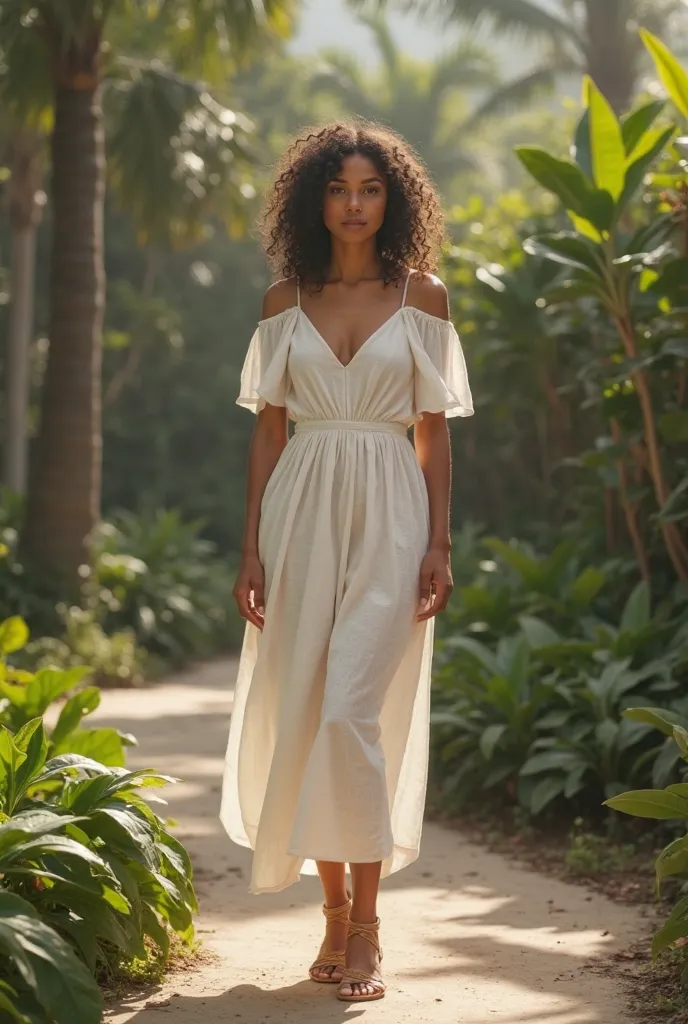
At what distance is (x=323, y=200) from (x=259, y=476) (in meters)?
0.78

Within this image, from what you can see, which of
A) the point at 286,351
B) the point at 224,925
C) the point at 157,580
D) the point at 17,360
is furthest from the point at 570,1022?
the point at 17,360

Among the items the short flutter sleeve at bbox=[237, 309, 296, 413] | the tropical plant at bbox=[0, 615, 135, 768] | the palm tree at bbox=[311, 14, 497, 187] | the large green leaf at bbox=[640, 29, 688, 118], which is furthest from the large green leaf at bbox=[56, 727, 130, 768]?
the palm tree at bbox=[311, 14, 497, 187]

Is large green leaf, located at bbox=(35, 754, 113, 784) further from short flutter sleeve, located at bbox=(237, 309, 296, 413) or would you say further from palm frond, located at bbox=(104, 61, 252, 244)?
palm frond, located at bbox=(104, 61, 252, 244)

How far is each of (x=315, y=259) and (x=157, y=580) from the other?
9.37 meters

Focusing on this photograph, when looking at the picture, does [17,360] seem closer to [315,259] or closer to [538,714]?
[538,714]

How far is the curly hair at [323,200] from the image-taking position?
3891 mm

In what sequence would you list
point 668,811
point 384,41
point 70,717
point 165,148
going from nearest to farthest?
1. point 668,811
2. point 70,717
3. point 165,148
4. point 384,41

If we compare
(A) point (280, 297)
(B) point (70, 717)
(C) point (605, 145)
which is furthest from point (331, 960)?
(C) point (605, 145)

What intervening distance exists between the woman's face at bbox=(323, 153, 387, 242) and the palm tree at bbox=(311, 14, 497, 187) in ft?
86.4

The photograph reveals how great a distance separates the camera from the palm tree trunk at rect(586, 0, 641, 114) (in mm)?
16797

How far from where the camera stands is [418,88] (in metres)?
31.3

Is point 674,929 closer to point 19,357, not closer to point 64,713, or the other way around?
point 64,713

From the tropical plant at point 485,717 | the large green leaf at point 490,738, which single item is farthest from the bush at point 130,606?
the large green leaf at point 490,738

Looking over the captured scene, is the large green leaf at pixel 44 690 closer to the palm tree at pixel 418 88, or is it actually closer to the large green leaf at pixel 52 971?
the large green leaf at pixel 52 971
